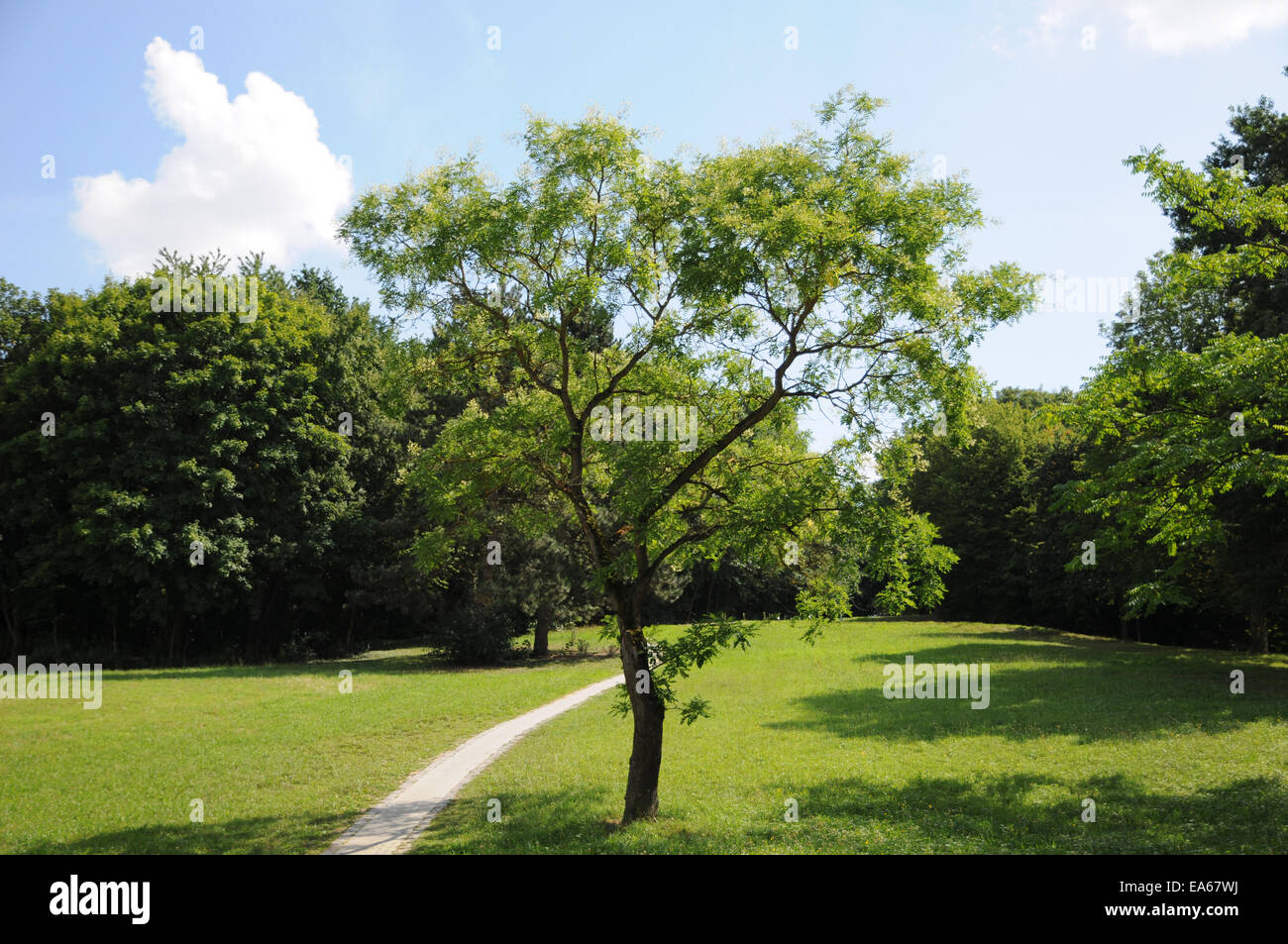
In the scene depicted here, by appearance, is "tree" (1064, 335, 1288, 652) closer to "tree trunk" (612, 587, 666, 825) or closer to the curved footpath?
"tree trunk" (612, 587, 666, 825)

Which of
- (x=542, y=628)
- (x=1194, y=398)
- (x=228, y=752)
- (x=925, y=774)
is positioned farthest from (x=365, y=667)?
(x=1194, y=398)

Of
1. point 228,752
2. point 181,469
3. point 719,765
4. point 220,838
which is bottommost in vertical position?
point 228,752

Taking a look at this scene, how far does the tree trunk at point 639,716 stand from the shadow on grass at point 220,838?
4.07 meters

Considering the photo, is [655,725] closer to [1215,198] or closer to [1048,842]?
[1048,842]

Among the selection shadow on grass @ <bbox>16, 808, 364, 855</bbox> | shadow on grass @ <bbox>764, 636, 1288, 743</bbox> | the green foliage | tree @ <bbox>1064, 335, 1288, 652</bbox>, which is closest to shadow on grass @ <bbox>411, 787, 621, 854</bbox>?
shadow on grass @ <bbox>16, 808, 364, 855</bbox>

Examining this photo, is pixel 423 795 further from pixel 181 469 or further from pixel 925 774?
pixel 181 469

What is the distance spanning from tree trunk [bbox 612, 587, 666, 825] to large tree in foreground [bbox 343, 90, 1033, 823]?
0.04m

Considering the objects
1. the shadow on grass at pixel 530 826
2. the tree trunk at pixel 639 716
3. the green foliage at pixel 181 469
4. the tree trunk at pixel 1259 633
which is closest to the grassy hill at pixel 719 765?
the shadow on grass at pixel 530 826

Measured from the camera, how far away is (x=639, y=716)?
10961 mm

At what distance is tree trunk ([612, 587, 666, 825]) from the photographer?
10852 mm

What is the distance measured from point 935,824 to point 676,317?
763 cm

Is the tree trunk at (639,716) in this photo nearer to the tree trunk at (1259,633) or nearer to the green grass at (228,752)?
the green grass at (228,752)

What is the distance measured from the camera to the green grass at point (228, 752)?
11344 mm
